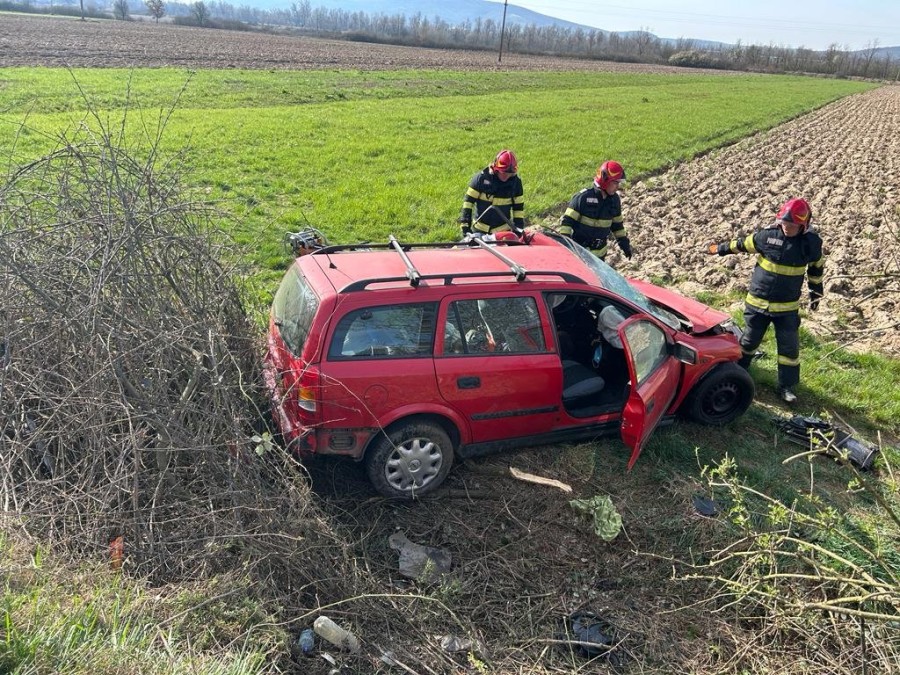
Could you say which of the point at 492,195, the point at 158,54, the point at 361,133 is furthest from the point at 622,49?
the point at 492,195

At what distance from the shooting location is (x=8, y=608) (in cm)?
256

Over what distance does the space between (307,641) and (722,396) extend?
4.20 meters

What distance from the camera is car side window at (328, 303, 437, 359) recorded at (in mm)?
4035

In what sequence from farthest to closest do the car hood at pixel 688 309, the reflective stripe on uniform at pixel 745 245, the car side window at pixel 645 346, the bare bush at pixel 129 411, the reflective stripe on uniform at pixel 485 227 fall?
the reflective stripe on uniform at pixel 485 227 → the reflective stripe on uniform at pixel 745 245 → the car hood at pixel 688 309 → the car side window at pixel 645 346 → the bare bush at pixel 129 411

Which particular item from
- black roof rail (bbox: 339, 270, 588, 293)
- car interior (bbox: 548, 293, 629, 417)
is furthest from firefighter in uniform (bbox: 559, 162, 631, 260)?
black roof rail (bbox: 339, 270, 588, 293)

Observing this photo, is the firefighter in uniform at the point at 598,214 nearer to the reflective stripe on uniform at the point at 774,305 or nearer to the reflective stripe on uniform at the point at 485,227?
the reflective stripe on uniform at the point at 485,227

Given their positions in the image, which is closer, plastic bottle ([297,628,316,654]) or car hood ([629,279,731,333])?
plastic bottle ([297,628,316,654])

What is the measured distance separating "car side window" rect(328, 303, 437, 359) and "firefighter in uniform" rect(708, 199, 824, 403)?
154 inches

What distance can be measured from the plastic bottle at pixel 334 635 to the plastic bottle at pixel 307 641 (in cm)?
5

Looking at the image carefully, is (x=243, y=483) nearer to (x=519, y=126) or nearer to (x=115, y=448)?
(x=115, y=448)

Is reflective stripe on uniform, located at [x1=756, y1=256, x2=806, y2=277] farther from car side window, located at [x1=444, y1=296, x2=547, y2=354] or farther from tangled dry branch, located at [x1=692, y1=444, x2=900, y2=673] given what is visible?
car side window, located at [x1=444, y1=296, x2=547, y2=354]

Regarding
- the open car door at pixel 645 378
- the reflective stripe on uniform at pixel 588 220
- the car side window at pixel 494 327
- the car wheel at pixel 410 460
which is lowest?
the car wheel at pixel 410 460

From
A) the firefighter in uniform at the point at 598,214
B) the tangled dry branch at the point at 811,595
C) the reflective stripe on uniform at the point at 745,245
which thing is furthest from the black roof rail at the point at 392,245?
the tangled dry branch at the point at 811,595

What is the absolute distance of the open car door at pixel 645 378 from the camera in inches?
176
